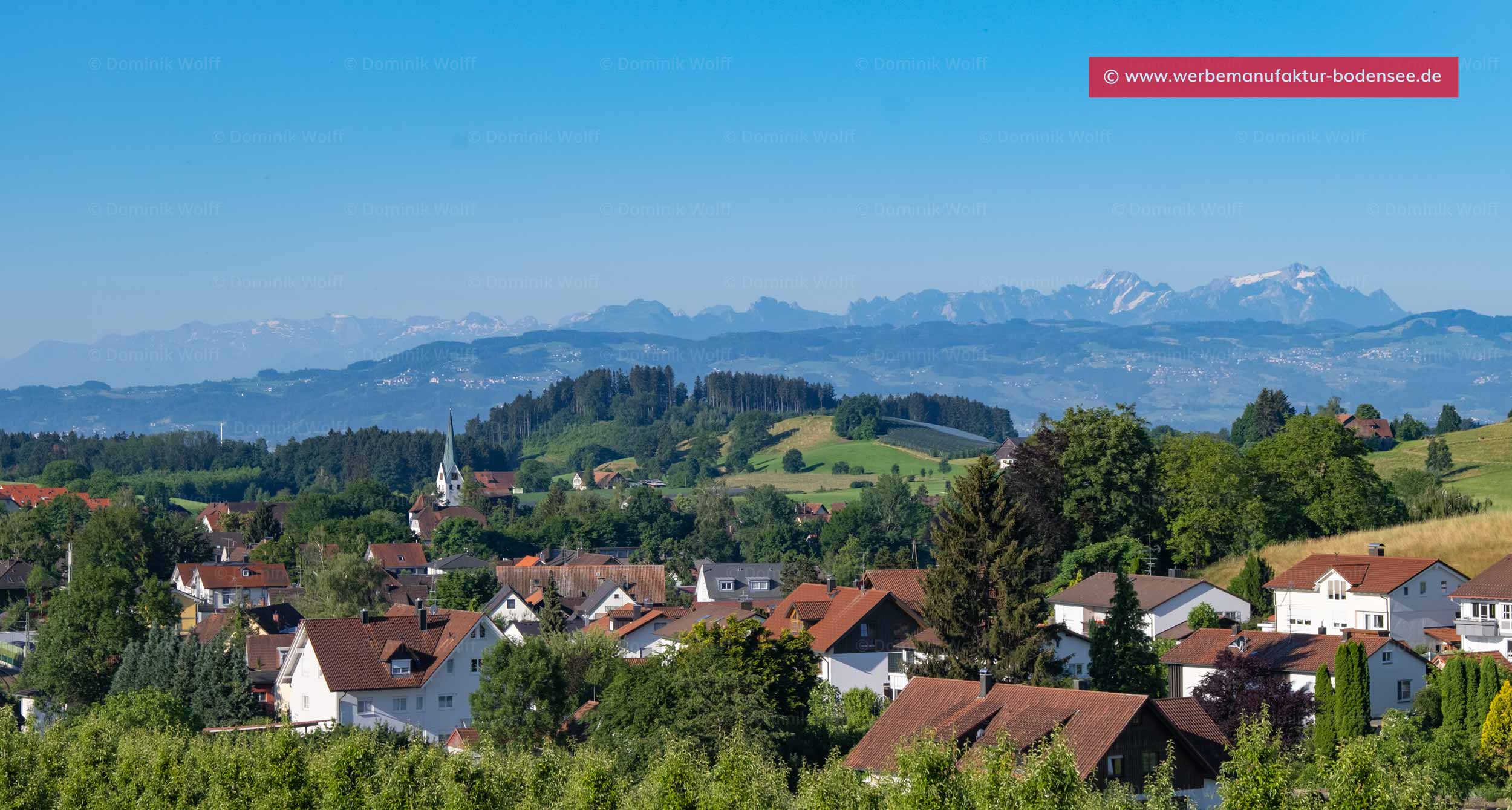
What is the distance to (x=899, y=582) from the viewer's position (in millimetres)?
57219

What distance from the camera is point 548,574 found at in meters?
90.7

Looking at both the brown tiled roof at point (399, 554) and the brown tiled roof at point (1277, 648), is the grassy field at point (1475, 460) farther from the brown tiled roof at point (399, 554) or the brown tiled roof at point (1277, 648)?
the brown tiled roof at point (399, 554)

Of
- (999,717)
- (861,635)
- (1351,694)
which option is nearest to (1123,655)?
(1351,694)

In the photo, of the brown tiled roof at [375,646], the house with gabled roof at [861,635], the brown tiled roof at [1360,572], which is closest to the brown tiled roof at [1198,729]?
the house with gabled roof at [861,635]

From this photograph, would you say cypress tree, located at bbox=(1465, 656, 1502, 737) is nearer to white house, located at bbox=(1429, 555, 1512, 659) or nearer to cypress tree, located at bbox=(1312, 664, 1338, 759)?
cypress tree, located at bbox=(1312, 664, 1338, 759)

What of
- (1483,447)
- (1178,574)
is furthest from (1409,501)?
(1483,447)

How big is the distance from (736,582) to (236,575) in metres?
28.5

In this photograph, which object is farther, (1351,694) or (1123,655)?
(1123,655)

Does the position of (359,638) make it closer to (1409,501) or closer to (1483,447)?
(1409,501)

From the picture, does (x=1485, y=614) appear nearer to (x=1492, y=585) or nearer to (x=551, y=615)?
(x=1492, y=585)

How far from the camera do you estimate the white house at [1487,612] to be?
48.4 meters

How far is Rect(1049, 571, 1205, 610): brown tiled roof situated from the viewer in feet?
181

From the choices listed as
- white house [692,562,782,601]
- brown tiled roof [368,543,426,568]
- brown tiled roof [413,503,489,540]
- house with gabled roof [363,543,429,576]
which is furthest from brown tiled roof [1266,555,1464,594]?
brown tiled roof [413,503,489,540]

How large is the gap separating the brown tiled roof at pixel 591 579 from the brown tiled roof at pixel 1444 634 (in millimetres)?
44389
